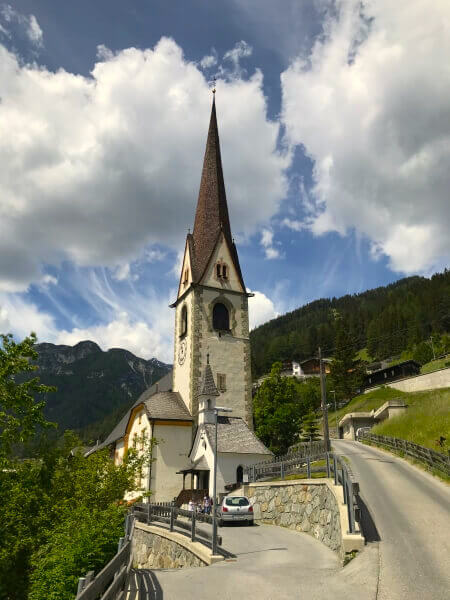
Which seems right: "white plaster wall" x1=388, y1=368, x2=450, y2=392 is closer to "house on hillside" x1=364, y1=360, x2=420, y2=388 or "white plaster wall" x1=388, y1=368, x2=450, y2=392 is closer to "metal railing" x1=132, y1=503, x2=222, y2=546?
"house on hillside" x1=364, y1=360, x2=420, y2=388

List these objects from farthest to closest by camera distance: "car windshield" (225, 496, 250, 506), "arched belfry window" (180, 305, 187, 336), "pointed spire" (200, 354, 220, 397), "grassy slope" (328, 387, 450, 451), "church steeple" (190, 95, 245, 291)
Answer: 1. "church steeple" (190, 95, 245, 291)
2. "arched belfry window" (180, 305, 187, 336)
3. "pointed spire" (200, 354, 220, 397)
4. "grassy slope" (328, 387, 450, 451)
5. "car windshield" (225, 496, 250, 506)

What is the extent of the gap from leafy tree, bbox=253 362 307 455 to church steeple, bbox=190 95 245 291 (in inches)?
544

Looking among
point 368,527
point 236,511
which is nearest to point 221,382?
point 236,511

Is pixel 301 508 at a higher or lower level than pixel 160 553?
higher

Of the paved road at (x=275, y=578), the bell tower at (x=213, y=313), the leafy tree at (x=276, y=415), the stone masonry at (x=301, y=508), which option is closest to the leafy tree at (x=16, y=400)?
the paved road at (x=275, y=578)

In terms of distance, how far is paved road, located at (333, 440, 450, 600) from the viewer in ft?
26.2

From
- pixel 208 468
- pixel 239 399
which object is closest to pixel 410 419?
pixel 239 399

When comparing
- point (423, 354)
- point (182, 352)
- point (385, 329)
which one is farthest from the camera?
point (385, 329)

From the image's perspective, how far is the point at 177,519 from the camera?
18828 millimetres

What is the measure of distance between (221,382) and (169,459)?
22.3ft

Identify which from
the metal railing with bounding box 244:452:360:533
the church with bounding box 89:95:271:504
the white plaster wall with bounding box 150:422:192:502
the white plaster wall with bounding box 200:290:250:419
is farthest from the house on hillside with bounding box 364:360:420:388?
the metal railing with bounding box 244:452:360:533

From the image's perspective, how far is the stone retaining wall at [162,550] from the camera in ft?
49.7

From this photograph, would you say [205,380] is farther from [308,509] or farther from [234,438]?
[308,509]

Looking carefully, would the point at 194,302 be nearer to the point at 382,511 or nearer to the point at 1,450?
the point at 1,450
